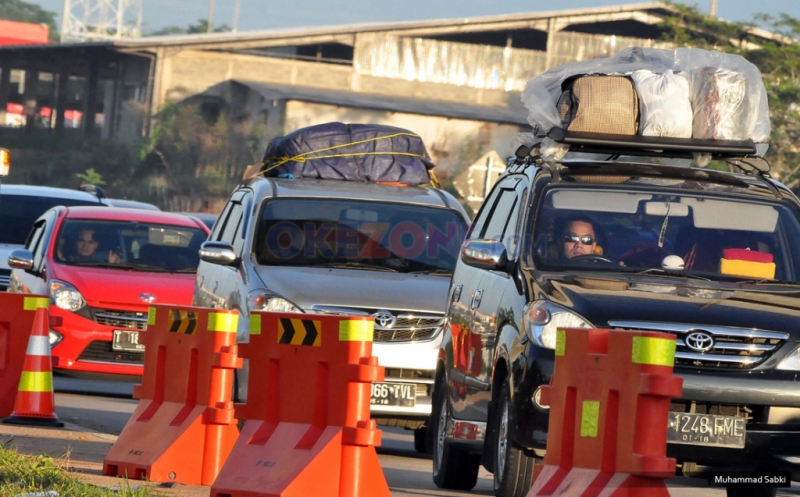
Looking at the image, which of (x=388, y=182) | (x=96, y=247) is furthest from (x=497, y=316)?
(x=96, y=247)

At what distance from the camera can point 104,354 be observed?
1399 cm

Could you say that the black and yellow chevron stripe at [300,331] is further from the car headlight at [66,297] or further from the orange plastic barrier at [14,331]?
the car headlight at [66,297]

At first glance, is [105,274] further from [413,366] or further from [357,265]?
[413,366]

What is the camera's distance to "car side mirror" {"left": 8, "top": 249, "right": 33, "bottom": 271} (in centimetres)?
1400

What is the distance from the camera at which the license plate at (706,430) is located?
689 centimetres

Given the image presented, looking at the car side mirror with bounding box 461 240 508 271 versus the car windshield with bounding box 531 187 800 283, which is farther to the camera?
the car windshield with bounding box 531 187 800 283

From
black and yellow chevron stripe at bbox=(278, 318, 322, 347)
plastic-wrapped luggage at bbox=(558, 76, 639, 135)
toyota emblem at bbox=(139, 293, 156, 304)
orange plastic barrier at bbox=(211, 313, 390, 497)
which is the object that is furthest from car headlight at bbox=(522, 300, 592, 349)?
toyota emblem at bbox=(139, 293, 156, 304)

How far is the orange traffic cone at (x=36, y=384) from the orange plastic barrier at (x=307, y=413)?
15.1 feet

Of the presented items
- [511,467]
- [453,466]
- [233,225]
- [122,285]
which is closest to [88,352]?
[122,285]

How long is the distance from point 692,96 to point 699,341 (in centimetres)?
243

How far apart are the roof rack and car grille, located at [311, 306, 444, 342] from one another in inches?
86.8

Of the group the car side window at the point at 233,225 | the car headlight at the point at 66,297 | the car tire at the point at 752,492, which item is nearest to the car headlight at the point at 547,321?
the car tire at the point at 752,492

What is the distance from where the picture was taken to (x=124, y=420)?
12.4 meters

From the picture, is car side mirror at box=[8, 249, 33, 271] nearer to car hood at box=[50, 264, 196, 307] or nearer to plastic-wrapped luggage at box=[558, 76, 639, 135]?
car hood at box=[50, 264, 196, 307]
